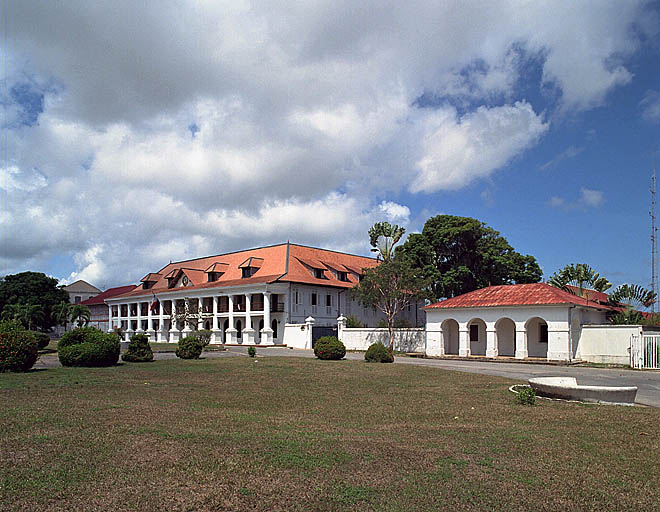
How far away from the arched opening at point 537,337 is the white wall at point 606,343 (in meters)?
3.01

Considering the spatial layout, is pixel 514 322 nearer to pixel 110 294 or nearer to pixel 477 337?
pixel 477 337

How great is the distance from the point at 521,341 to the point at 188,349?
17466mm

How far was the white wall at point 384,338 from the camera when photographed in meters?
35.5

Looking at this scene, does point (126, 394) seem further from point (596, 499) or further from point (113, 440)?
point (596, 499)

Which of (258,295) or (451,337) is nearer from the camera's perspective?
(451,337)

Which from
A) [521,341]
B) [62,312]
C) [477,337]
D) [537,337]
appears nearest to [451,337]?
[477,337]

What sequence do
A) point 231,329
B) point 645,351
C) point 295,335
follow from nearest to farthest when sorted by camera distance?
point 645,351 → point 295,335 → point 231,329

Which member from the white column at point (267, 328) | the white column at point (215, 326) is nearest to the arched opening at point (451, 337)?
the white column at point (267, 328)

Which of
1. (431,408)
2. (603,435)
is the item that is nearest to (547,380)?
(431,408)

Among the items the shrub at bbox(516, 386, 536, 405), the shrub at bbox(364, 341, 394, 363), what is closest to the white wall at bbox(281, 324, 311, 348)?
the shrub at bbox(364, 341, 394, 363)

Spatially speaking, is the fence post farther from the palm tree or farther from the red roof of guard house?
the palm tree

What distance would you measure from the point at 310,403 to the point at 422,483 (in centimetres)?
589

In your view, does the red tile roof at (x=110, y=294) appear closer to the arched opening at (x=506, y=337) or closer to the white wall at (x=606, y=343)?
the arched opening at (x=506, y=337)

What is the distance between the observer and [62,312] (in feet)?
211
